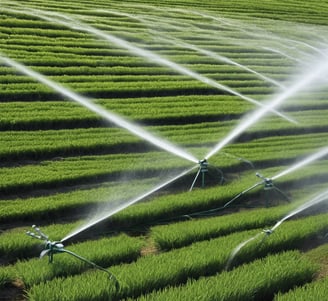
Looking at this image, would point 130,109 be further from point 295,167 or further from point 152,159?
point 295,167

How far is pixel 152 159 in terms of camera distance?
10352 millimetres

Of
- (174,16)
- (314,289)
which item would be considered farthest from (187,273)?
(174,16)

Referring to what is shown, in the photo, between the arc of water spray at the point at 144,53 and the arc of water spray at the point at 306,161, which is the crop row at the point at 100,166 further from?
the arc of water spray at the point at 144,53

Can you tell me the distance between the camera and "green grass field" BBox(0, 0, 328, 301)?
6211 millimetres

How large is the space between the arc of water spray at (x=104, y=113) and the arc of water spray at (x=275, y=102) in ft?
2.33

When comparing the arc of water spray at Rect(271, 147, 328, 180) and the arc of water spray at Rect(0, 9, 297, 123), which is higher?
the arc of water spray at Rect(0, 9, 297, 123)

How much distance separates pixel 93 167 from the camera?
9781mm

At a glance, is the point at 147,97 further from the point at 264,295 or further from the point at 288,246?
the point at 264,295

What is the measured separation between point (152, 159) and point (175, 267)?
4279 millimetres

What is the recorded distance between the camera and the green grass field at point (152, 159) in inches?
245

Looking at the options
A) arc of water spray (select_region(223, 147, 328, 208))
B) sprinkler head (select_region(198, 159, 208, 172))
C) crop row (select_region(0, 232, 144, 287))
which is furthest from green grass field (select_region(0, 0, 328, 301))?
sprinkler head (select_region(198, 159, 208, 172))

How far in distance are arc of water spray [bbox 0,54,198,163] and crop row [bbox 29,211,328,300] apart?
3.12m

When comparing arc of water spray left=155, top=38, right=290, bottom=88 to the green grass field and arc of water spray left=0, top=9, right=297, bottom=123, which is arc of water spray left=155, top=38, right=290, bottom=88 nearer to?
the green grass field

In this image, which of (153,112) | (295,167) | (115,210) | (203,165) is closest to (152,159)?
(203,165)
